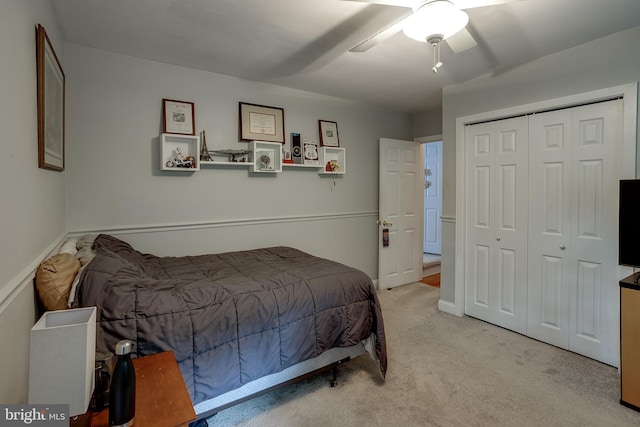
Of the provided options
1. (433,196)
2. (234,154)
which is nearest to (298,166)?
(234,154)

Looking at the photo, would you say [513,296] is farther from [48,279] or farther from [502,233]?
[48,279]

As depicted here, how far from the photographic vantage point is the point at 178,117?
9.41ft

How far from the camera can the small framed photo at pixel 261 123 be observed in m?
3.22

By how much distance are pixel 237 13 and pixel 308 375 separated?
7.60ft

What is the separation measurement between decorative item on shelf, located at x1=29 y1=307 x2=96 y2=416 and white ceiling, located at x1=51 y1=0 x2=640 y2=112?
1.86 m

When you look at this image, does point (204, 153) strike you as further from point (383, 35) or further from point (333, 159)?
point (383, 35)

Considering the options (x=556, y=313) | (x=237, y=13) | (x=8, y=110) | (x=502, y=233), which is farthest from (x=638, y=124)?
(x=8, y=110)

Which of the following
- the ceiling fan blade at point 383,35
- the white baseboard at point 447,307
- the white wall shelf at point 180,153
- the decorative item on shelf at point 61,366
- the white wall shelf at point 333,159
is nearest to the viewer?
the decorative item on shelf at point 61,366

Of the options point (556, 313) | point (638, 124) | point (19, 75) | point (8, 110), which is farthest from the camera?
point (556, 313)

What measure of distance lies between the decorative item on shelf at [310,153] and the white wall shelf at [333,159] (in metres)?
0.08

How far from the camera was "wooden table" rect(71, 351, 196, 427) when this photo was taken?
1.02 meters

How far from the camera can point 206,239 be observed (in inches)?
121

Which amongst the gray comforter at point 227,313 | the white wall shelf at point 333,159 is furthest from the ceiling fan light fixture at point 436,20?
the white wall shelf at point 333,159

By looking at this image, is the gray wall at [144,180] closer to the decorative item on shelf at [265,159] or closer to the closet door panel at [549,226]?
the decorative item on shelf at [265,159]
